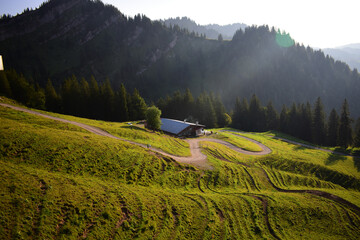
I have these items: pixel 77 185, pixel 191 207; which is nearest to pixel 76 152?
pixel 77 185

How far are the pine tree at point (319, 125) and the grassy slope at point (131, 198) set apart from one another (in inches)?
2280

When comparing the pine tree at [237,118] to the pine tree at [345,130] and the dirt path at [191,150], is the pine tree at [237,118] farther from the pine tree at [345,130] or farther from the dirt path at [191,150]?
the dirt path at [191,150]

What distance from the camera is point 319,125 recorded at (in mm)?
87375

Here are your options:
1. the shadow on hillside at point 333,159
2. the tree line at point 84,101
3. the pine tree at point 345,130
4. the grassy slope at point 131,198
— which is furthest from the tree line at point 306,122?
the tree line at point 84,101

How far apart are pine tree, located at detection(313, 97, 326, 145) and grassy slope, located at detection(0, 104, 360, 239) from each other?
57918mm

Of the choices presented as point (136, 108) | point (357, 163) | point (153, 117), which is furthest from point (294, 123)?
point (136, 108)

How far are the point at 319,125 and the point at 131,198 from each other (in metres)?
98.4

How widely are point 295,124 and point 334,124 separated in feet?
Answer: 52.5

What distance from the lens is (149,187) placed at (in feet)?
87.4

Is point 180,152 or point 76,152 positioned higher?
point 76,152

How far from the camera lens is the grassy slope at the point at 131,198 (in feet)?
55.1

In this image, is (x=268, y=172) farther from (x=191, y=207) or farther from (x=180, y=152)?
(x=191, y=207)

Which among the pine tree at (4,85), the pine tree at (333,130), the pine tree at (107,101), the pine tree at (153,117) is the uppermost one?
the pine tree at (4,85)

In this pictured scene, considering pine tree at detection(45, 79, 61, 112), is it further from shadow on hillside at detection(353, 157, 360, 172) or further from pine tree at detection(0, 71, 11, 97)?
shadow on hillside at detection(353, 157, 360, 172)
